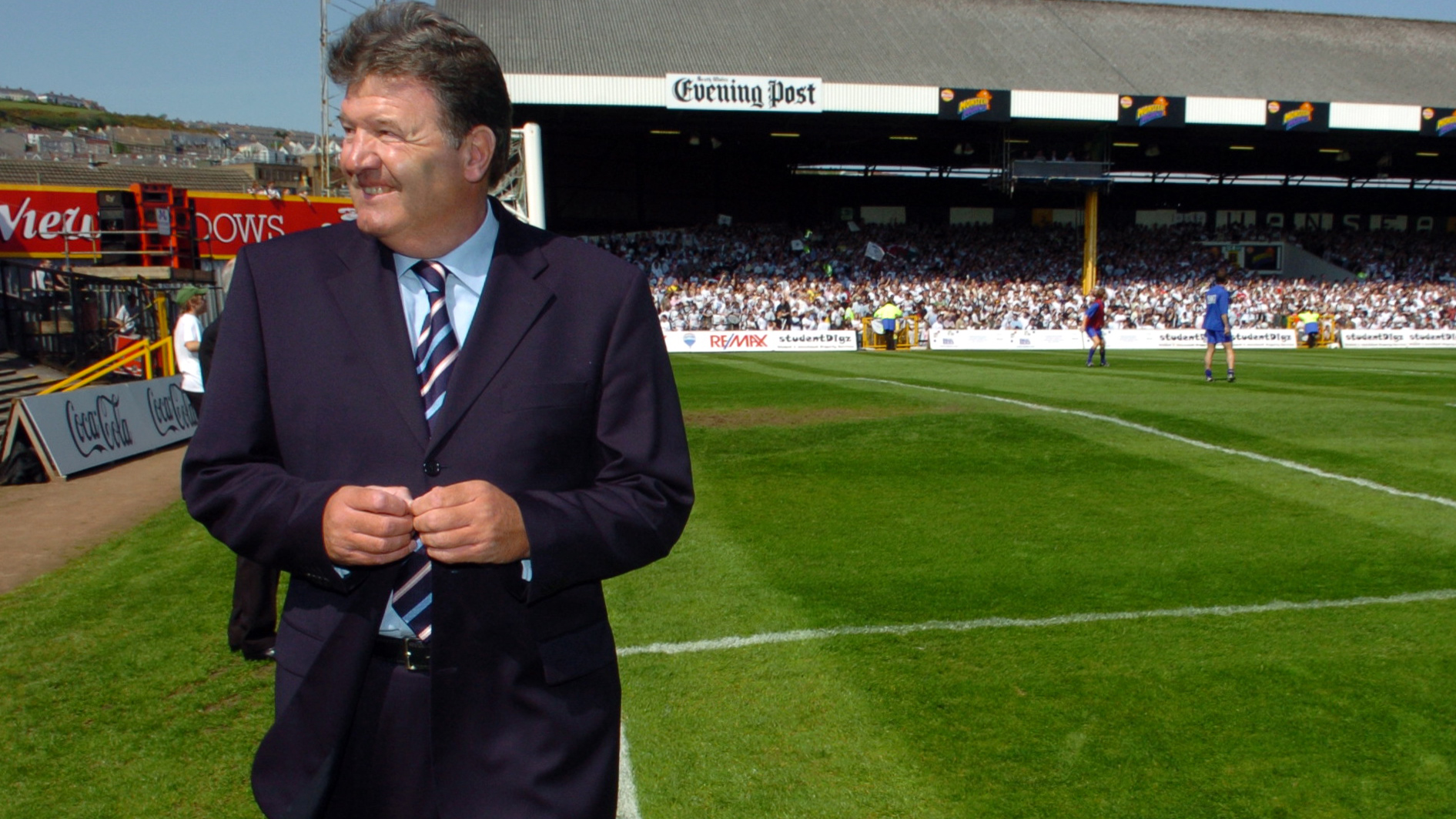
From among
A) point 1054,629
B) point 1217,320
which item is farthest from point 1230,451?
point 1217,320

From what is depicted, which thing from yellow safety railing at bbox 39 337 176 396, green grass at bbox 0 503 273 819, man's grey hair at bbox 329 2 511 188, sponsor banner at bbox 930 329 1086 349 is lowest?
green grass at bbox 0 503 273 819

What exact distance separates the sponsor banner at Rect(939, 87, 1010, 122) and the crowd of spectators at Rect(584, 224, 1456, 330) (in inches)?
A: 264

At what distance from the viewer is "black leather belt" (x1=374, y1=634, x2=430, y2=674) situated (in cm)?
175

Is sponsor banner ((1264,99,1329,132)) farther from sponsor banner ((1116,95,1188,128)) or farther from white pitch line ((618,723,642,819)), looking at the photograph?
white pitch line ((618,723,642,819))

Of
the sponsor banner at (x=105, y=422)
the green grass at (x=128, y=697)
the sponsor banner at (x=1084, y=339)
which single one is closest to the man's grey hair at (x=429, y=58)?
the green grass at (x=128, y=697)

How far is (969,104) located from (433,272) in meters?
37.4

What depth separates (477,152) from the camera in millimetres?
1854

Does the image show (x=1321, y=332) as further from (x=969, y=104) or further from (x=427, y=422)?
(x=427, y=422)

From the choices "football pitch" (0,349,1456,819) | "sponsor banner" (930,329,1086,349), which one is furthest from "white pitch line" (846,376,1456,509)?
"sponsor banner" (930,329,1086,349)

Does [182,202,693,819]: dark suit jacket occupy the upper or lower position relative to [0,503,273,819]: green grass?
upper

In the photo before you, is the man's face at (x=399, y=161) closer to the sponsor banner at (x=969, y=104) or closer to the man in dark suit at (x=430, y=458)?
the man in dark suit at (x=430, y=458)

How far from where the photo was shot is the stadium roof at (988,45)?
122 ft

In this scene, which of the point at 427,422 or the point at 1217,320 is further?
the point at 1217,320

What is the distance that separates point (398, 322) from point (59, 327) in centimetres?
2196
